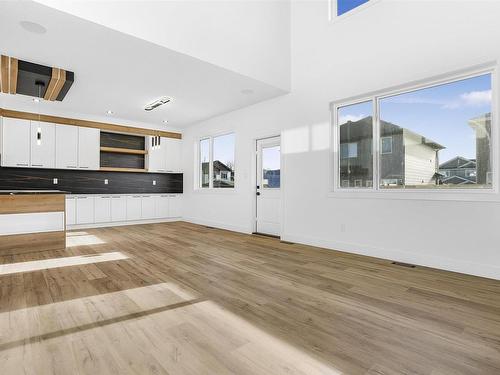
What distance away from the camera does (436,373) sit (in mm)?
1519

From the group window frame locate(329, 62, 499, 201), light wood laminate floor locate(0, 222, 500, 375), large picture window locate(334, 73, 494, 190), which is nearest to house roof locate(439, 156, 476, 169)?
large picture window locate(334, 73, 494, 190)

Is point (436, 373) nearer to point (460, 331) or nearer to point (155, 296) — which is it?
point (460, 331)

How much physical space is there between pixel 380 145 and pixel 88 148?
6.63 meters

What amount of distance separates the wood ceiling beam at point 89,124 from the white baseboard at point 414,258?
5413mm

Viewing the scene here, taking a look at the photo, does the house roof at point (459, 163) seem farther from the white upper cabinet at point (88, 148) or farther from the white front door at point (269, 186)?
the white upper cabinet at point (88, 148)

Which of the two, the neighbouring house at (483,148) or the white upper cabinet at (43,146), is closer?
the neighbouring house at (483,148)

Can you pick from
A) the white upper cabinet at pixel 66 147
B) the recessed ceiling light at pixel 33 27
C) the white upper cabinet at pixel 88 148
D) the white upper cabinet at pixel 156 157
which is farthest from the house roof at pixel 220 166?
the recessed ceiling light at pixel 33 27

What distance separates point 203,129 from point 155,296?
579 cm

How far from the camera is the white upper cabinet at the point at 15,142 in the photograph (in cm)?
593

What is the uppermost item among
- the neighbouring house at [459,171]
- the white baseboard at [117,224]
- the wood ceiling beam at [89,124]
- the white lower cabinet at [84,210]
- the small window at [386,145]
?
the wood ceiling beam at [89,124]

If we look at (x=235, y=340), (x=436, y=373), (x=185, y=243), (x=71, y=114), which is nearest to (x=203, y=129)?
(x=71, y=114)

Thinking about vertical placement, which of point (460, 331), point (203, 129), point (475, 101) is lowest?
point (460, 331)

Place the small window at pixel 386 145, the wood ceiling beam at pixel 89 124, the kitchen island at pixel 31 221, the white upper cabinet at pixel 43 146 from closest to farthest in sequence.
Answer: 1. the small window at pixel 386 145
2. the kitchen island at pixel 31 221
3. the wood ceiling beam at pixel 89 124
4. the white upper cabinet at pixel 43 146

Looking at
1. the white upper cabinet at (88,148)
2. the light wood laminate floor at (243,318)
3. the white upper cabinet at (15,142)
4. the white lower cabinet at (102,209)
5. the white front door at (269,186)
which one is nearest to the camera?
the light wood laminate floor at (243,318)
